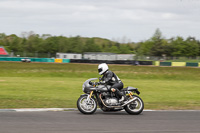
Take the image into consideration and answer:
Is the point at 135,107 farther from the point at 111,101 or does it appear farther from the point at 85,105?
the point at 85,105

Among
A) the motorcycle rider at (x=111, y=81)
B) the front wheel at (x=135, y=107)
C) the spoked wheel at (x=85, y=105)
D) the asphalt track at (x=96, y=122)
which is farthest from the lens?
the front wheel at (x=135, y=107)

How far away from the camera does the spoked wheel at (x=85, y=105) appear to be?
31.0ft

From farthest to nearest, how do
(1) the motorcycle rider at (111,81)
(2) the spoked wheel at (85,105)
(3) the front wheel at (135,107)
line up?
(3) the front wheel at (135,107) → (1) the motorcycle rider at (111,81) → (2) the spoked wheel at (85,105)

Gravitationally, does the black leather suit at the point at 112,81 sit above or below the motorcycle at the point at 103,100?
above

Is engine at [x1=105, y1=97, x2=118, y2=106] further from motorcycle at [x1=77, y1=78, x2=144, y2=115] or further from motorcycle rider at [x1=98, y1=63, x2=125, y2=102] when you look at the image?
motorcycle rider at [x1=98, y1=63, x2=125, y2=102]

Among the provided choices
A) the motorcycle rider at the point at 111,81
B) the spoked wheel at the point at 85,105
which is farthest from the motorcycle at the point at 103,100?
the motorcycle rider at the point at 111,81

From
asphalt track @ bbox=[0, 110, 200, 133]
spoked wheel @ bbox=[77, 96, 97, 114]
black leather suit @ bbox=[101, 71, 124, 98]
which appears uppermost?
black leather suit @ bbox=[101, 71, 124, 98]

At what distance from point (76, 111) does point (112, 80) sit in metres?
1.67

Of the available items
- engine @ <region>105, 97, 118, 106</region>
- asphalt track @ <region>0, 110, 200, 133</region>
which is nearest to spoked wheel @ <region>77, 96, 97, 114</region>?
asphalt track @ <region>0, 110, 200, 133</region>

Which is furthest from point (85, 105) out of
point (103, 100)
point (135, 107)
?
point (135, 107)

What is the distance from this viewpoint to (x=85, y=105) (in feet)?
31.1

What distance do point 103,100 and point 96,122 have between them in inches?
63.3

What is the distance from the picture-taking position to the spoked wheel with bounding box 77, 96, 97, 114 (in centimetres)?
945

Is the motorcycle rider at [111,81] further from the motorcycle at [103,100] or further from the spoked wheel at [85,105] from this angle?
the spoked wheel at [85,105]
